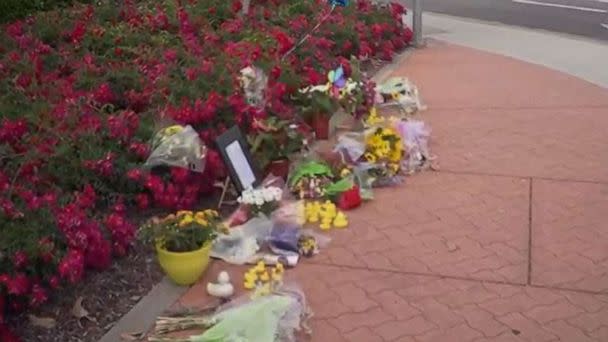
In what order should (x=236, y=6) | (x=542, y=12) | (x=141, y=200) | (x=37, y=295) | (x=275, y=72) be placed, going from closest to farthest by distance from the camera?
(x=37, y=295)
(x=141, y=200)
(x=275, y=72)
(x=236, y=6)
(x=542, y=12)

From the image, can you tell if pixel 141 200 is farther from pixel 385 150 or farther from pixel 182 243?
pixel 385 150

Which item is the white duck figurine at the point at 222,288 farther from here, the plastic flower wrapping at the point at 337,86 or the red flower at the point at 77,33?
the red flower at the point at 77,33

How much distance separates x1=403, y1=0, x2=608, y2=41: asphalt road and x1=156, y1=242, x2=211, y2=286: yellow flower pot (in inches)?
381

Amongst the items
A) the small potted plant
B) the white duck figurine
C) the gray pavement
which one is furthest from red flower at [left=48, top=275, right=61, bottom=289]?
the gray pavement

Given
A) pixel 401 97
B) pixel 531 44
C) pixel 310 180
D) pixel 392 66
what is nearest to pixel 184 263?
pixel 310 180

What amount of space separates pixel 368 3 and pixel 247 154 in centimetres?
553

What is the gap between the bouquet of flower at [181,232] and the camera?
4.34m

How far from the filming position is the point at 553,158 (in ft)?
21.2

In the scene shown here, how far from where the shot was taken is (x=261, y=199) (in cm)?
502

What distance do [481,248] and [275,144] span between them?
1.53 meters

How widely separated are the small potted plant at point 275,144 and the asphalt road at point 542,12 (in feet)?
26.7

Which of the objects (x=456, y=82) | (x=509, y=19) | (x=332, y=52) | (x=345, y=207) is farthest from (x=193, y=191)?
(x=509, y=19)

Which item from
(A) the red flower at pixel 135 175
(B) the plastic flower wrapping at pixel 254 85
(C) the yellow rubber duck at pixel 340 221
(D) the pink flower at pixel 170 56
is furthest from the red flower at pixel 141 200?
(D) the pink flower at pixel 170 56

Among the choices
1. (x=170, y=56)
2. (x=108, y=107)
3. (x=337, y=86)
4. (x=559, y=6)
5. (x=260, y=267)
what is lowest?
(x=559, y=6)
